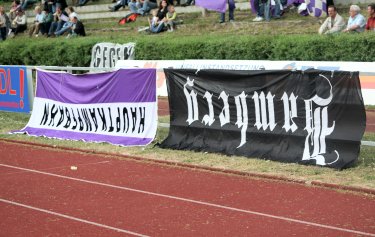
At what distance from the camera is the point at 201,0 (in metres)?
28.5

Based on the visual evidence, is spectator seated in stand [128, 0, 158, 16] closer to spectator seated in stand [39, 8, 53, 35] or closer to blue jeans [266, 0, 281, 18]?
spectator seated in stand [39, 8, 53, 35]

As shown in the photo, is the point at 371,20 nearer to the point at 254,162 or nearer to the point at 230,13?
the point at 230,13

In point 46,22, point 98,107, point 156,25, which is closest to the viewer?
point 98,107

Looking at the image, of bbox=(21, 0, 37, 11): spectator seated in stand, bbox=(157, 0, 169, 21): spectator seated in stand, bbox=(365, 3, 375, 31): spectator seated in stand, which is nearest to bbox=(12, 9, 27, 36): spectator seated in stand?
bbox=(21, 0, 37, 11): spectator seated in stand

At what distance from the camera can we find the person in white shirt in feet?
67.6

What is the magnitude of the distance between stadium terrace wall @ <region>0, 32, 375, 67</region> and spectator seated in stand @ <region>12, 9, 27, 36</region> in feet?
17.7

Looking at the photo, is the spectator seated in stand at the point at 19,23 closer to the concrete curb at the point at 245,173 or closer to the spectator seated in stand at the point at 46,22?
the spectator seated in stand at the point at 46,22

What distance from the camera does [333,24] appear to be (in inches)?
826

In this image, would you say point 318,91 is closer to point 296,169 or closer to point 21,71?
point 296,169

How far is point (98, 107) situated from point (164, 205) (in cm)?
605

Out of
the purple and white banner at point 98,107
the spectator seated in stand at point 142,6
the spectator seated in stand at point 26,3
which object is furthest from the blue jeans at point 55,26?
the purple and white banner at point 98,107

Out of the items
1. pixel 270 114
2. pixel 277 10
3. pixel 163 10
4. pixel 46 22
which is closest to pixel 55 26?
pixel 46 22

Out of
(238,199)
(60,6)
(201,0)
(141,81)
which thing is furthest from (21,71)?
(60,6)

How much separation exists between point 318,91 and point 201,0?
1788cm
